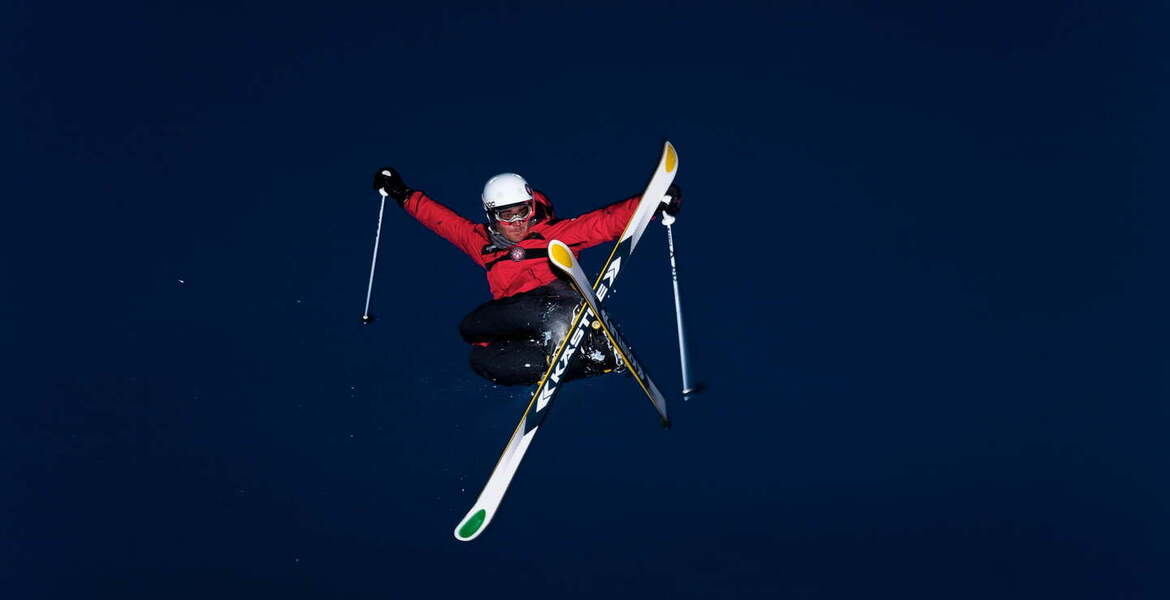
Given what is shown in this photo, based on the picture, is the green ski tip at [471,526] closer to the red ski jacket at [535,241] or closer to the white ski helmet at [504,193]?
the red ski jacket at [535,241]

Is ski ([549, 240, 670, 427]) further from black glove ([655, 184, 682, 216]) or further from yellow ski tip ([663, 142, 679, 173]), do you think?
yellow ski tip ([663, 142, 679, 173])

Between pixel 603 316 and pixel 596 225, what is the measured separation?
2.15ft

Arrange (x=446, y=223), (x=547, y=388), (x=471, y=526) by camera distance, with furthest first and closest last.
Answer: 1. (x=446, y=223)
2. (x=547, y=388)
3. (x=471, y=526)

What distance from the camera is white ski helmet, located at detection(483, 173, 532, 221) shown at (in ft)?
15.9

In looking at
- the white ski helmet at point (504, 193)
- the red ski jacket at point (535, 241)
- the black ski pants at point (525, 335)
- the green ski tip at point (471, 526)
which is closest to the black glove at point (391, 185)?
the red ski jacket at point (535, 241)

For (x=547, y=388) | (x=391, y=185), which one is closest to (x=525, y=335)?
(x=547, y=388)

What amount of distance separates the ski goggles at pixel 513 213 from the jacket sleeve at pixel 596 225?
20cm

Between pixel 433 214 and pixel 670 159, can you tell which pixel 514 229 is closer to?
pixel 433 214

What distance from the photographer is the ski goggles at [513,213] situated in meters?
4.87

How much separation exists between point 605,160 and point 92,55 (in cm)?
432

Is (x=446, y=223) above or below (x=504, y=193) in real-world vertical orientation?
above

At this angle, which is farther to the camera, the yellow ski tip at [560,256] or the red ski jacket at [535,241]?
the red ski jacket at [535,241]

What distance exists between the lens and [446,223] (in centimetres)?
525

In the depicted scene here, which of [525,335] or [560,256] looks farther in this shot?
[525,335]
